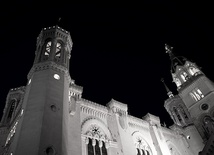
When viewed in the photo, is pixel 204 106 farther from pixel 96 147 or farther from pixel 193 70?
pixel 96 147

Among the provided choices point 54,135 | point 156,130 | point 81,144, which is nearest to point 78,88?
point 81,144

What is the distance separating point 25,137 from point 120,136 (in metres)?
12.0

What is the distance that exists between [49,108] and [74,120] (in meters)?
4.23

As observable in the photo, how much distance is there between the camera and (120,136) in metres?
23.8

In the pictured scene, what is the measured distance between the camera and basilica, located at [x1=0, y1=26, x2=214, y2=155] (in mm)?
16297

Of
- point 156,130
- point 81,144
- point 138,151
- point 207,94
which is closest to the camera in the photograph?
point 81,144

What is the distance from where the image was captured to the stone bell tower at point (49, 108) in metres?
15.3

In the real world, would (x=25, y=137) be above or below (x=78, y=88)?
below

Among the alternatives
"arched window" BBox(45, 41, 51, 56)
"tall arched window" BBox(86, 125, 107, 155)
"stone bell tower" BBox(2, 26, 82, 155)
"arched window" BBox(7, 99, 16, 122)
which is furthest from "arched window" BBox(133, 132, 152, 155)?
"arched window" BBox(7, 99, 16, 122)

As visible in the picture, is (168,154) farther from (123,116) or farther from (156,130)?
(123,116)

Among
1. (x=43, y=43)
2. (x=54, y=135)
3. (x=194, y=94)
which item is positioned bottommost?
(x=54, y=135)

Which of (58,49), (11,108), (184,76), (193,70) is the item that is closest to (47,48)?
(58,49)

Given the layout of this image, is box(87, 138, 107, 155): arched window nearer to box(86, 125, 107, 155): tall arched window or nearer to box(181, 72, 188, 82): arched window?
box(86, 125, 107, 155): tall arched window

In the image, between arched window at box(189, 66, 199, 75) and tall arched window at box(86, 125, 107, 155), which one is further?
arched window at box(189, 66, 199, 75)
